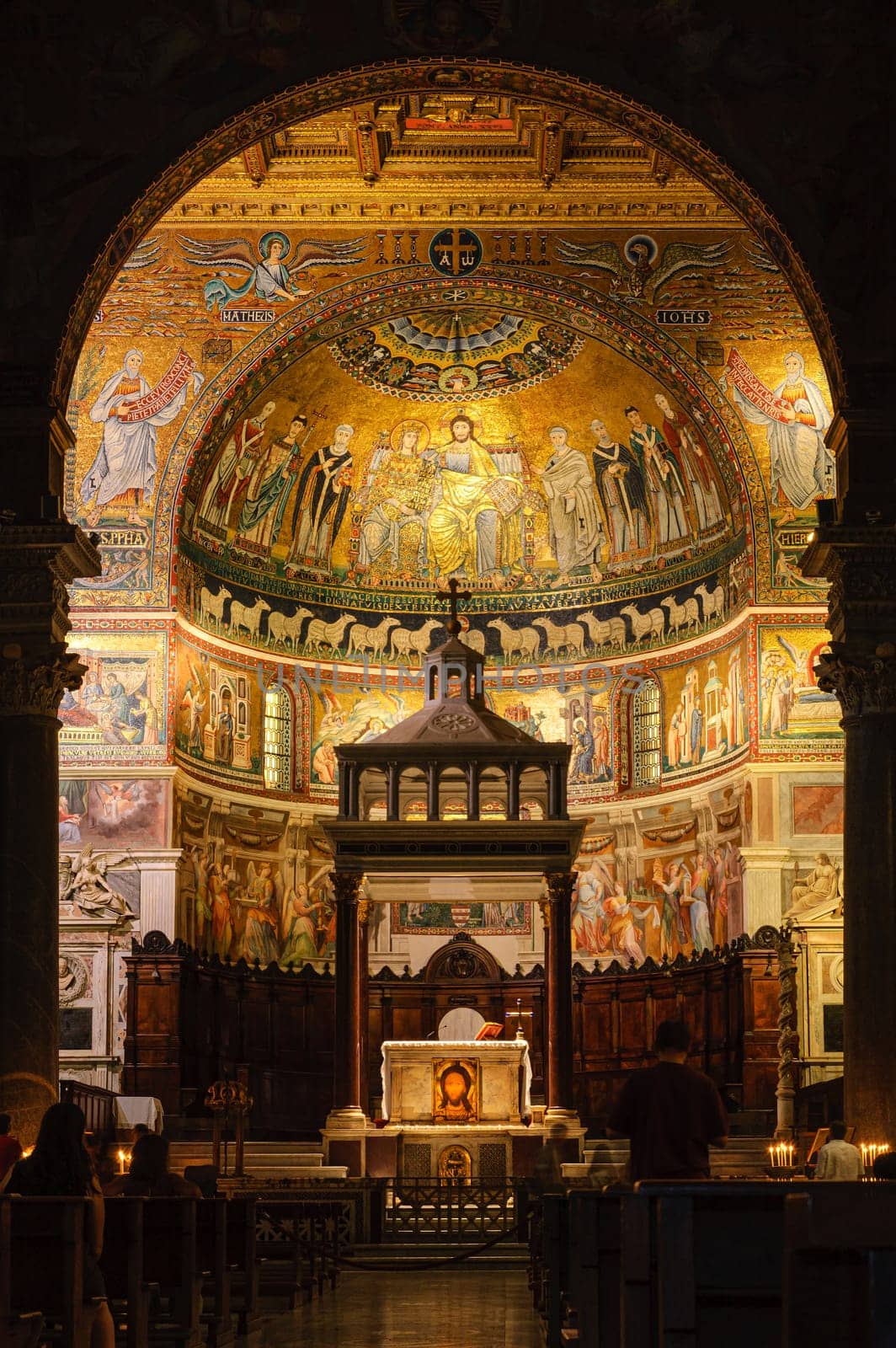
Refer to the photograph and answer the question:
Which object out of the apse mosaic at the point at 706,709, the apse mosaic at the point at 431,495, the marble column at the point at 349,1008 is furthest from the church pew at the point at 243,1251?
the apse mosaic at the point at 706,709

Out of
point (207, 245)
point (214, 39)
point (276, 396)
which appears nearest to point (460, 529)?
point (276, 396)

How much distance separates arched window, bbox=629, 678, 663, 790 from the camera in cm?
3338

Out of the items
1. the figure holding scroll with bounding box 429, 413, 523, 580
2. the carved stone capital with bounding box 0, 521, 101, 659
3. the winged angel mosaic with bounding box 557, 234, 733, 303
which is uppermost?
the winged angel mosaic with bounding box 557, 234, 733, 303

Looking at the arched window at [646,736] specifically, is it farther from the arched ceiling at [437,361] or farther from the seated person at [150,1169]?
the seated person at [150,1169]

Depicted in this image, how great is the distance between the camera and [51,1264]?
9.72 metres

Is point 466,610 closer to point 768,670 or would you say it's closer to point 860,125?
point 768,670

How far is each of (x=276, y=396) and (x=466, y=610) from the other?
5.06 metres

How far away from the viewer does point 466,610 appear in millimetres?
34750

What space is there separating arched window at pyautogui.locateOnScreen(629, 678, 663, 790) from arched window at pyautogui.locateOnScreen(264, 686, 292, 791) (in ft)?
18.0

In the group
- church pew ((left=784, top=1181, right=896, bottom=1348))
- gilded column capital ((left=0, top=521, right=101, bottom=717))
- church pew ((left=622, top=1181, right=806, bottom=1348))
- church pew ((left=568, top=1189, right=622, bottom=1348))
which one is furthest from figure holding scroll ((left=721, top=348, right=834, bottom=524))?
church pew ((left=784, top=1181, right=896, bottom=1348))

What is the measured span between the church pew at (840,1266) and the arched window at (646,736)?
1058 inches

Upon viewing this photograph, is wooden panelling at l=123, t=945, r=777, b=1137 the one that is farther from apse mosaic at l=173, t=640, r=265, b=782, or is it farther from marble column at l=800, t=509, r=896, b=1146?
marble column at l=800, t=509, r=896, b=1146

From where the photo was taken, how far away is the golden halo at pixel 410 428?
3378 centimetres

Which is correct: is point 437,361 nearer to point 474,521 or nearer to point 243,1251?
point 474,521
